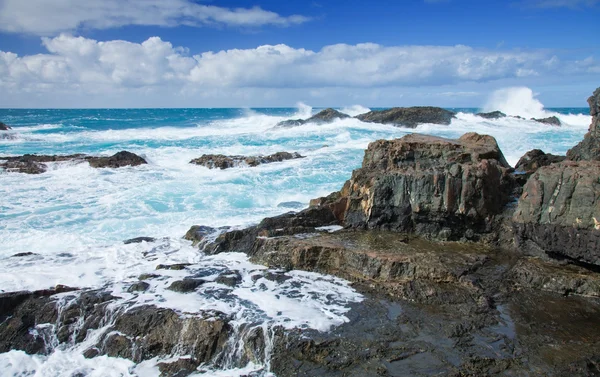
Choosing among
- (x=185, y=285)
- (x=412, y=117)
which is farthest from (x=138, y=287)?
(x=412, y=117)

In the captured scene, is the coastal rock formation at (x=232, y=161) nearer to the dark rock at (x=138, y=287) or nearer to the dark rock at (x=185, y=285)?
the dark rock at (x=138, y=287)

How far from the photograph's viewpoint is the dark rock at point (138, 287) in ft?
21.6

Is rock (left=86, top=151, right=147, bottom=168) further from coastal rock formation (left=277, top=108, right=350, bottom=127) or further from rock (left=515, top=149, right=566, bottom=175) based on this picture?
coastal rock formation (left=277, top=108, right=350, bottom=127)

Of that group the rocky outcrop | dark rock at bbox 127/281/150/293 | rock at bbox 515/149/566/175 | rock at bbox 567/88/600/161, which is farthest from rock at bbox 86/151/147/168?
rock at bbox 567/88/600/161

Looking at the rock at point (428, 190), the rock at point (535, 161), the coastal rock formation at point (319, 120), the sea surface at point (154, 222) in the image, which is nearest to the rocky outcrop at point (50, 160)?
the sea surface at point (154, 222)

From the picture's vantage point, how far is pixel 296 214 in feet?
29.1

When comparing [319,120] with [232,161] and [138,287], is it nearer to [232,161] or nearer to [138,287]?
[232,161]

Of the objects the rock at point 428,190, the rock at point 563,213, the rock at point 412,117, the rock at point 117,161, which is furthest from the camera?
the rock at point 412,117

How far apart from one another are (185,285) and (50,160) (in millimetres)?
16931

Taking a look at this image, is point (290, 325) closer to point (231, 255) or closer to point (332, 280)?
point (332, 280)

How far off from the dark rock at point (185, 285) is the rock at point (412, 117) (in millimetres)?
36071

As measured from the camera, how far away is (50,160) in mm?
20328

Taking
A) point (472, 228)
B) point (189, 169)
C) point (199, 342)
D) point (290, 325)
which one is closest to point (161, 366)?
point (199, 342)

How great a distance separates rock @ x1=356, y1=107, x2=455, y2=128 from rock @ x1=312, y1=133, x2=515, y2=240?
32.3 metres
